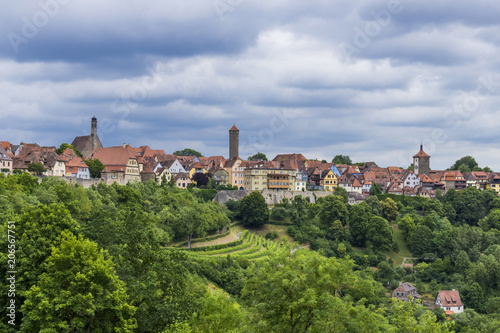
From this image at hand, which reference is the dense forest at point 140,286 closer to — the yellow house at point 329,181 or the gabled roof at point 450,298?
the gabled roof at point 450,298

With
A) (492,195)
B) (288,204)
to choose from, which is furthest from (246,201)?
(492,195)

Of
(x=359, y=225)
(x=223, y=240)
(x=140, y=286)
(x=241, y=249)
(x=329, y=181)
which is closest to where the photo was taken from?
(x=140, y=286)

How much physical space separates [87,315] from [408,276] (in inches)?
2143

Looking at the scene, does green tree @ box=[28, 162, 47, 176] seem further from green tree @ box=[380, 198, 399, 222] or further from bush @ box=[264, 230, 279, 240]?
green tree @ box=[380, 198, 399, 222]

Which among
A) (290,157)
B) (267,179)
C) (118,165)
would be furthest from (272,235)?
(290,157)

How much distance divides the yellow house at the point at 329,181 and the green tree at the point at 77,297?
8022cm

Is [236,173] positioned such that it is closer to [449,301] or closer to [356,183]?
[356,183]

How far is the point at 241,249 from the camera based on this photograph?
62.0 metres

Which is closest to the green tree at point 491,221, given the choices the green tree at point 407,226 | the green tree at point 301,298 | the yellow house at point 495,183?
the green tree at point 407,226

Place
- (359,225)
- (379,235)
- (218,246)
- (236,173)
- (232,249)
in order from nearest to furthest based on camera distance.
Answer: (218,246)
(232,249)
(379,235)
(359,225)
(236,173)

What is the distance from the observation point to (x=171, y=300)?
858 inches

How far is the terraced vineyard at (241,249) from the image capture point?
56.3 meters

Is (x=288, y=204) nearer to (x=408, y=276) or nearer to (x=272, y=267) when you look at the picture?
(x=408, y=276)

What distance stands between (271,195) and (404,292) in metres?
30.6
